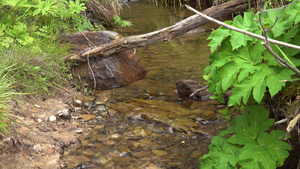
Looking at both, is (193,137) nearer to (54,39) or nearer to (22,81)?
(22,81)

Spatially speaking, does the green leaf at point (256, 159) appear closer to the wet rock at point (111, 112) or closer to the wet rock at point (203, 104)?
the wet rock at point (203, 104)

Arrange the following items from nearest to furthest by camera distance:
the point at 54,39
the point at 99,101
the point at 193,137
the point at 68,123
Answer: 1. the point at 193,137
2. the point at 68,123
3. the point at 99,101
4. the point at 54,39

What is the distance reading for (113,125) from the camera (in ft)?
12.9

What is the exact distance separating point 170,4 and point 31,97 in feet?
→ 27.3

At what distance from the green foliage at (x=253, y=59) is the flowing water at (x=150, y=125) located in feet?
3.47

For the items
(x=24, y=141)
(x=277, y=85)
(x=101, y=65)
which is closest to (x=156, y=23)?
(x=101, y=65)

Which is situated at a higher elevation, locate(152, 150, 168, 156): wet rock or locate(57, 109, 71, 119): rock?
locate(57, 109, 71, 119): rock

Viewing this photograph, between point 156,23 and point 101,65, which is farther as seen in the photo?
point 156,23

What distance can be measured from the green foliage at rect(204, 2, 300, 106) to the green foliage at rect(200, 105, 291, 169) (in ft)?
0.78

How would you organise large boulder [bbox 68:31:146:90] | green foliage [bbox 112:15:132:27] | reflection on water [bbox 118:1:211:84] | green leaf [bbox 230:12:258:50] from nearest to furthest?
green leaf [bbox 230:12:258:50] → large boulder [bbox 68:31:146:90] → reflection on water [bbox 118:1:211:84] → green foliage [bbox 112:15:132:27]

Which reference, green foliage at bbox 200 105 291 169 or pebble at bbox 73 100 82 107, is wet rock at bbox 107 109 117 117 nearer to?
pebble at bbox 73 100 82 107

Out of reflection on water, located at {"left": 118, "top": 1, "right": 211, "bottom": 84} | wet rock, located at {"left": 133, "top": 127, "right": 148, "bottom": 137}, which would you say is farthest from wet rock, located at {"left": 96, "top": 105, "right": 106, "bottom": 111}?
reflection on water, located at {"left": 118, "top": 1, "right": 211, "bottom": 84}

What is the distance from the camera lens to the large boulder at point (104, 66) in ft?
16.1

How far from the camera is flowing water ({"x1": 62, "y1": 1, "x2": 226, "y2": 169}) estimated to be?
10.8 ft
